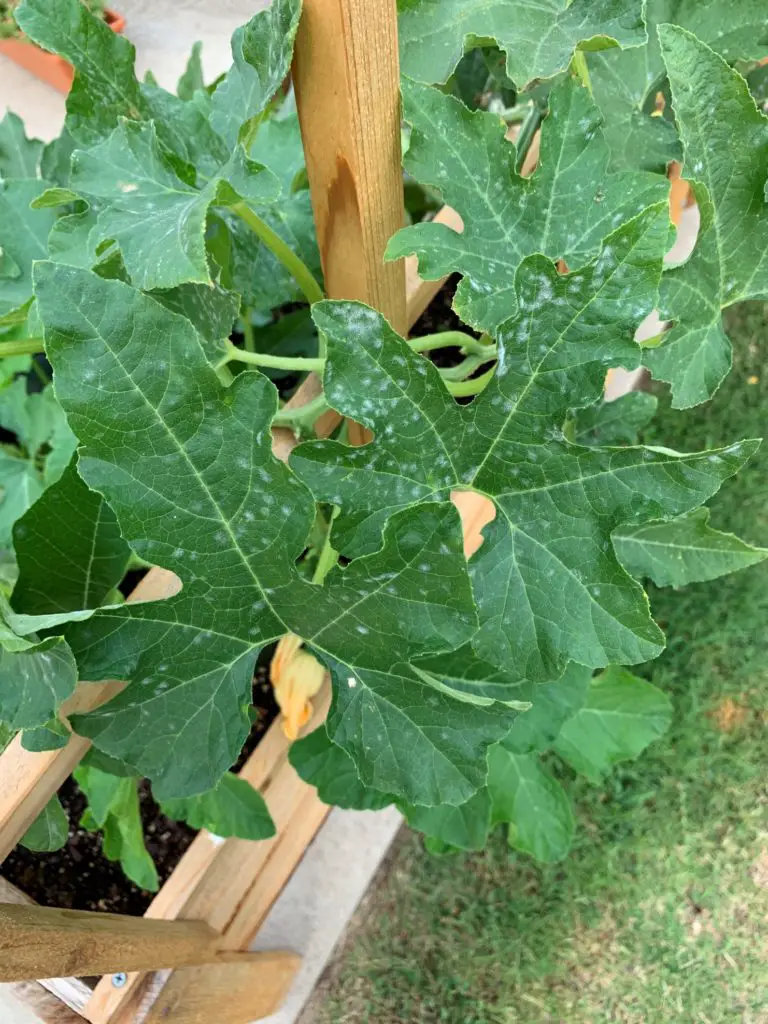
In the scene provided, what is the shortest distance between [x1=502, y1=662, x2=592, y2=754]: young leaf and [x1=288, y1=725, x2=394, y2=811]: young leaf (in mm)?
166

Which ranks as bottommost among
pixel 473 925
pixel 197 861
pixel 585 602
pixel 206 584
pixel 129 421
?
pixel 473 925

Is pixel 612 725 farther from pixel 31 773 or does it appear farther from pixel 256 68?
pixel 256 68

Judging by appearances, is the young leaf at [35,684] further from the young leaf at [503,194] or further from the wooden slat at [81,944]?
the young leaf at [503,194]

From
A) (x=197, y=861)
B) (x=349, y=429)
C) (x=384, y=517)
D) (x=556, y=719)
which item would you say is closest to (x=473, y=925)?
(x=197, y=861)

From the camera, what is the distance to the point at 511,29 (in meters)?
0.64

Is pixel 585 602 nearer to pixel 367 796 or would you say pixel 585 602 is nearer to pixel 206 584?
pixel 206 584

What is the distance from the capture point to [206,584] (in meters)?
0.60

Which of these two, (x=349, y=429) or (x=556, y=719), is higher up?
(x=349, y=429)

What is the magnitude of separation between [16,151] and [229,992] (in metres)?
1.03

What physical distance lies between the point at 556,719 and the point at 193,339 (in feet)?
1.85

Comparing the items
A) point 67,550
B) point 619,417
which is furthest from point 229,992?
point 619,417

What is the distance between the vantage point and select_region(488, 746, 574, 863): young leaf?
3.59 ft

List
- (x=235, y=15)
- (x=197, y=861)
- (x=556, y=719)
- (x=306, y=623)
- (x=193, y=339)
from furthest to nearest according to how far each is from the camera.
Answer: (x=235, y=15)
(x=197, y=861)
(x=556, y=719)
(x=306, y=623)
(x=193, y=339)

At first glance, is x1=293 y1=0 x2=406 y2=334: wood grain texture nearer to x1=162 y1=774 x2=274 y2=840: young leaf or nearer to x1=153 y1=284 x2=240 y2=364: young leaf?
x1=153 y1=284 x2=240 y2=364: young leaf
